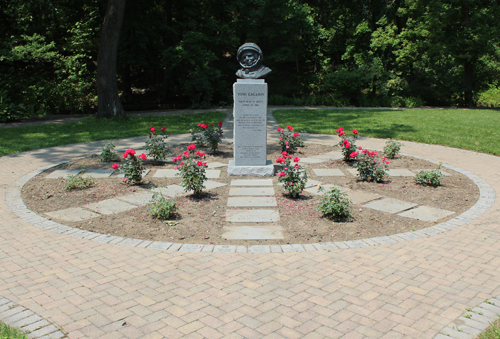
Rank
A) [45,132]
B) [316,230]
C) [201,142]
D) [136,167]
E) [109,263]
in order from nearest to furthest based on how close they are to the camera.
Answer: [109,263] → [316,230] → [136,167] → [201,142] → [45,132]

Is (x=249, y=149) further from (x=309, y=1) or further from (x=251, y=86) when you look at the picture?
(x=309, y=1)

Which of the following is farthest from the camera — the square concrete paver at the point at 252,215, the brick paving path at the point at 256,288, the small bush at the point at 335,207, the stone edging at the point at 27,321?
the square concrete paver at the point at 252,215

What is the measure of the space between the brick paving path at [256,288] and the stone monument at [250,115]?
3.66m

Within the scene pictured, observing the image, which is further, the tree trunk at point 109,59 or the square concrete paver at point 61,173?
the tree trunk at point 109,59

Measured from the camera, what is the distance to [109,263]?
4.46 meters

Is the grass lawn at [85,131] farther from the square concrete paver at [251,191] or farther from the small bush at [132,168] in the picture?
the square concrete paver at [251,191]

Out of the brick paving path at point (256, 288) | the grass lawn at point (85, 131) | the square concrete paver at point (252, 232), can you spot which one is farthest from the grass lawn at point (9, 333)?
the grass lawn at point (85, 131)

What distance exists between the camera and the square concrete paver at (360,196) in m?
6.60

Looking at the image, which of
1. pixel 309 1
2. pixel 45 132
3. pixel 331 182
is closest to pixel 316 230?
pixel 331 182

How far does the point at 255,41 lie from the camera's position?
25.0m

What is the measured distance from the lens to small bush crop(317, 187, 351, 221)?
5.64 metres

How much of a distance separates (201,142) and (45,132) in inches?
258

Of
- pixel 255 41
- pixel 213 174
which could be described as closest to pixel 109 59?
pixel 213 174

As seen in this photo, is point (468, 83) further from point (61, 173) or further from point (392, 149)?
point (61, 173)
